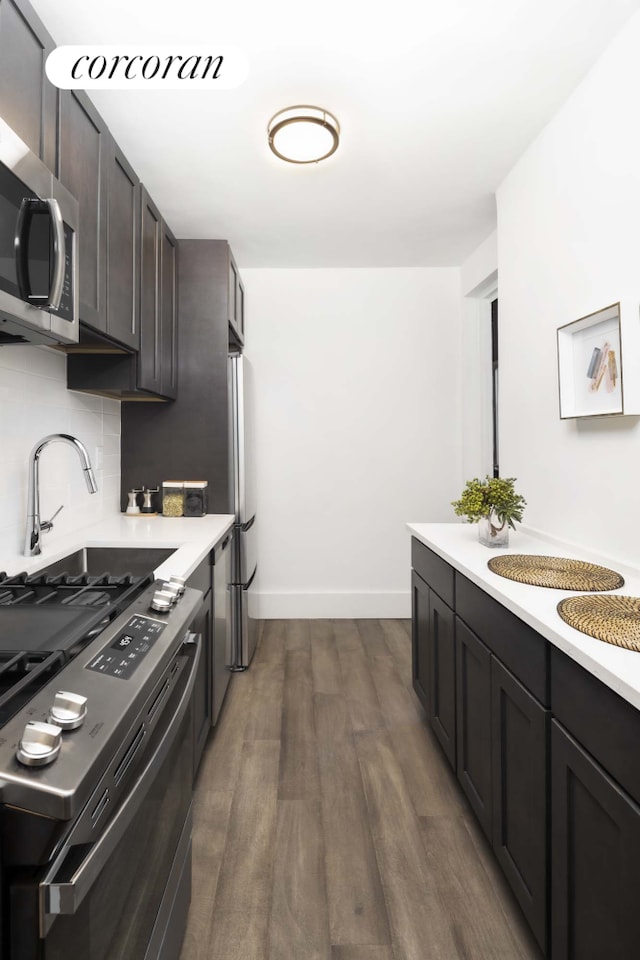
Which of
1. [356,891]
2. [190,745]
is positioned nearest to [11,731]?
[190,745]

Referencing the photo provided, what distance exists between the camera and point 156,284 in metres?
2.57

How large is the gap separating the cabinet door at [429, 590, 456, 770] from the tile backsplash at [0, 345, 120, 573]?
1.48 meters

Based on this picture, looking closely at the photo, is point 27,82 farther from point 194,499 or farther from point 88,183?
point 194,499

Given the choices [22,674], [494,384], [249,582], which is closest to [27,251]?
[22,674]

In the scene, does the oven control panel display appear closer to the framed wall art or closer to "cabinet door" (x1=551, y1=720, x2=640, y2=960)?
"cabinet door" (x1=551, y1=720, x2=640, y2=960)

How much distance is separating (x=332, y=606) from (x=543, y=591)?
8.85 ft

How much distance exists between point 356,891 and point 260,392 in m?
3.05

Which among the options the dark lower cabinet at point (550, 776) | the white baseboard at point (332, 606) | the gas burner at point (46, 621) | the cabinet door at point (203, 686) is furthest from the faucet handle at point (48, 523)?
the white baseboard at point (332, 606)

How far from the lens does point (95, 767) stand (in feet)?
2.26

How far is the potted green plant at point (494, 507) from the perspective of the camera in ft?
6.44

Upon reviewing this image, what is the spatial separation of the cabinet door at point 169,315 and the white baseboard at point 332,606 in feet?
5.86

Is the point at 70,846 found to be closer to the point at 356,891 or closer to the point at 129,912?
the point at 129,912

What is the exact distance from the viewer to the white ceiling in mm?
1633

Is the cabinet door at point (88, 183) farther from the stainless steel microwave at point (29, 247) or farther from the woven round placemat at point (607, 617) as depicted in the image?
the woven round placemat at point (607, 617)
